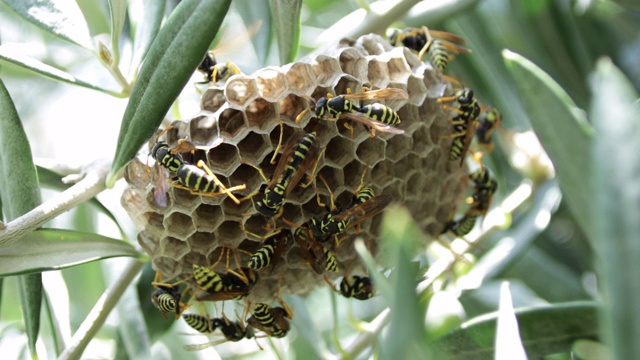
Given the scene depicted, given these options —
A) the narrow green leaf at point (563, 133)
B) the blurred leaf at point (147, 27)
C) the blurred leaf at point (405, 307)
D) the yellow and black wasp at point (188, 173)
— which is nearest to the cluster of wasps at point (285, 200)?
the yellow and black wasp at point (188, 173)

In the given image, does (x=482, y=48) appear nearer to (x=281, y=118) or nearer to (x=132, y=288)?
(x=281, y=118)

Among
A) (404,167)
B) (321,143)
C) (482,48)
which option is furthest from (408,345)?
(482,48)

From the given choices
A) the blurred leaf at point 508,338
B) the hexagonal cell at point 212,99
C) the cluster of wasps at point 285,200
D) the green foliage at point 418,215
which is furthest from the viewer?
the hexagonal cell at point 212,99

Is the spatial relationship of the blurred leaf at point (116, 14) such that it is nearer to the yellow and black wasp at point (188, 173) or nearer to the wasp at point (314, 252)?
the yellow and black wasp at point (188, 173)

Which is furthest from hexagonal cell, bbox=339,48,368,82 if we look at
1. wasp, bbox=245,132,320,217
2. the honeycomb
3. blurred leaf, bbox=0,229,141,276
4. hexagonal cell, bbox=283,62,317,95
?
blurred leaf, bbox=0,229,141,276

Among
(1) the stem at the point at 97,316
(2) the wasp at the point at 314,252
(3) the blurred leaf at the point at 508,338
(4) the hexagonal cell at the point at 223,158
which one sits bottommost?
(1) the stem at the point at 97,316

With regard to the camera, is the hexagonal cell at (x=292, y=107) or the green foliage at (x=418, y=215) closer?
the green foliage at (x=418, y=215)
